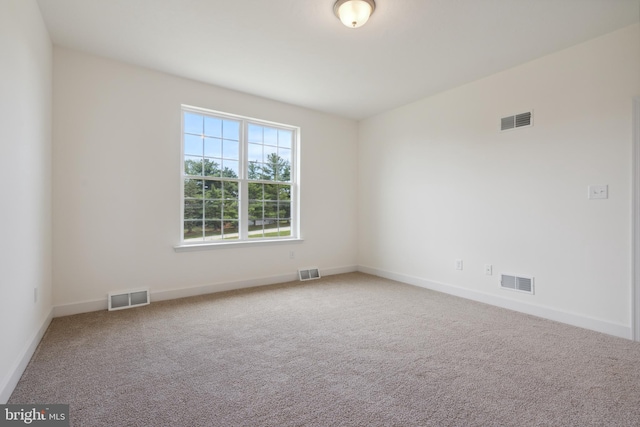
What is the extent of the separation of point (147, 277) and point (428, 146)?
409 centimetres

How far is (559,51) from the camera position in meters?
3.12

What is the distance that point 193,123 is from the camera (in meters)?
4.04

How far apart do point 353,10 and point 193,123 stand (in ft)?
8.44

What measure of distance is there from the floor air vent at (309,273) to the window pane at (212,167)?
6.44ft

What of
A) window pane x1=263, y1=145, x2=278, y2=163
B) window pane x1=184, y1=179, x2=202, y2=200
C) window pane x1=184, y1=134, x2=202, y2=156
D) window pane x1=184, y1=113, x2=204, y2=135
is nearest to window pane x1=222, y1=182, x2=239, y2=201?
window pane x1=184, y1=179, x2=202, y2=200

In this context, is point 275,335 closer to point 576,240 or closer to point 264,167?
point 264,167

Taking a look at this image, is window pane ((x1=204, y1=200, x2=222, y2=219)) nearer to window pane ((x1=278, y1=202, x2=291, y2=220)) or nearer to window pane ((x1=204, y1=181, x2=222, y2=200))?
window pane ((x1=204, y1=181, x2=222, y2=200))

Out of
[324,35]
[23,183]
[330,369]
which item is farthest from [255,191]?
[330,369]

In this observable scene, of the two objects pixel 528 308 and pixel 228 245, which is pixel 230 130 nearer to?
pixel 228 245

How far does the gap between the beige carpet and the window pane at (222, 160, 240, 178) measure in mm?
1848

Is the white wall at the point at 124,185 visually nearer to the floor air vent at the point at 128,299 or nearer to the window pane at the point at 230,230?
the floor air vent at the point at 128,299

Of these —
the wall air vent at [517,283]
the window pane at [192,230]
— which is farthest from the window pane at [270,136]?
the wall air vent at [517,283]

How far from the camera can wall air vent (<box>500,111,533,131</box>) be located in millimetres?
3363

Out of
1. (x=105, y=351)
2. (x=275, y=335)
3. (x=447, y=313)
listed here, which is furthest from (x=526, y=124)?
(x=105, y=351)
